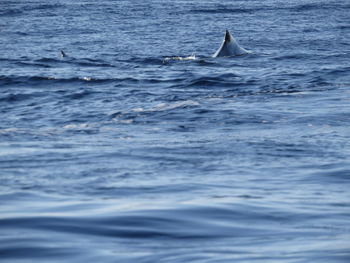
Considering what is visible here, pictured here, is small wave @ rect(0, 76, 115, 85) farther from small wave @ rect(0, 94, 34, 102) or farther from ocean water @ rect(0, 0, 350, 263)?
small wave @ rect(0, 94, 34, 102)

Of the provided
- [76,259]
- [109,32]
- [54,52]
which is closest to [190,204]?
[76,259]

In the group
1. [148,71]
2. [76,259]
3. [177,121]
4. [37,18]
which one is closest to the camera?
[76,259]

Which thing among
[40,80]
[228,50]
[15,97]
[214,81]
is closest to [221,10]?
[228,50]

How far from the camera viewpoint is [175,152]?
955 cm

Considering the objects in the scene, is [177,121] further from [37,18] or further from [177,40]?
[37,18]

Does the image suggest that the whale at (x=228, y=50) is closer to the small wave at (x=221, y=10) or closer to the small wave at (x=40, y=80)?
the small wave at (x=40, y=80)

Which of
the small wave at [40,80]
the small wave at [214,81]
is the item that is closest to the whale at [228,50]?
the small wave at [214,81]

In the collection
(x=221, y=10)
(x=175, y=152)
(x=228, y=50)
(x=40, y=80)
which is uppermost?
(x=221, y=10)

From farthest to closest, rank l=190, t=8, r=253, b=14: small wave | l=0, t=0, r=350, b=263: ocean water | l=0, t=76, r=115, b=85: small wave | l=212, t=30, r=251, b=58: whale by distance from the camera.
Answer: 1. l=190, t=8, r=253, b=14: small wave
2. l=212, t=30, r=251, b=58: whale
3. l=0, t=76, r=115, b=85: small wave
4. l=0, t=0, r=350, b=263: ocean water

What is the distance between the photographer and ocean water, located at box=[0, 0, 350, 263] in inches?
206

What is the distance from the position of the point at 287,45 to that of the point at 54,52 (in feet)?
23.0

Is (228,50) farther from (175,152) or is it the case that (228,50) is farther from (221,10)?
(221,10)

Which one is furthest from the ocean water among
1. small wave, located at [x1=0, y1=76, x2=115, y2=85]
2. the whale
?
the whale

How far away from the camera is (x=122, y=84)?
16.5 metres
